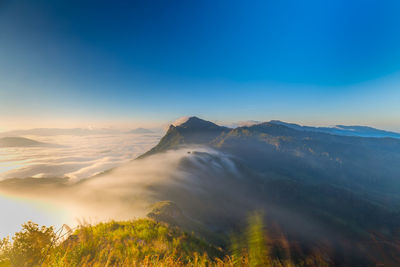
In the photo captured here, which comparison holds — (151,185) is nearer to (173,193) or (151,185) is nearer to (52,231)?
(173,193)

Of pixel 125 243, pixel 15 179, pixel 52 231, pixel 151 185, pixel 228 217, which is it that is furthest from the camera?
pixel 15 179

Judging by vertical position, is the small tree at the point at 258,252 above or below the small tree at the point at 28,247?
below

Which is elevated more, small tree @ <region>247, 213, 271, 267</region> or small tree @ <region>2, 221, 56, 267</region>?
small tree @ <region>2, 221, 56, 267</region>

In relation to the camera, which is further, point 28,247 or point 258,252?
point 258,252

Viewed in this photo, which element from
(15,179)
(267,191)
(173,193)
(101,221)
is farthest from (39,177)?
(267,191)

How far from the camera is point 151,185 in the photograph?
108 metres

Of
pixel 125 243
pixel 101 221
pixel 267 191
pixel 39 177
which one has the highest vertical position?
pixel 125 243

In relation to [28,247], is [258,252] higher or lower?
lower

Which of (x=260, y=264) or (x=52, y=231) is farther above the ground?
(x=52, y=231)

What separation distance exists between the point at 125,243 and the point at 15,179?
257991 millimetres

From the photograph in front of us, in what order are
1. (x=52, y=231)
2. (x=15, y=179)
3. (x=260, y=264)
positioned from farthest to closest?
(x=15, y=179)
(x=260, y=264)
(x=52, y=231)

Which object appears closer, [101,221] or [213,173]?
[101,221]

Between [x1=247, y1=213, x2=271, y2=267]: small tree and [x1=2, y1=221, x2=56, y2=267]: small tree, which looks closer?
[x1=2, y1=221, x2=56, y2=267]: small tree

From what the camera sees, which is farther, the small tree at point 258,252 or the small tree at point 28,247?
the small tree at point 258,252
